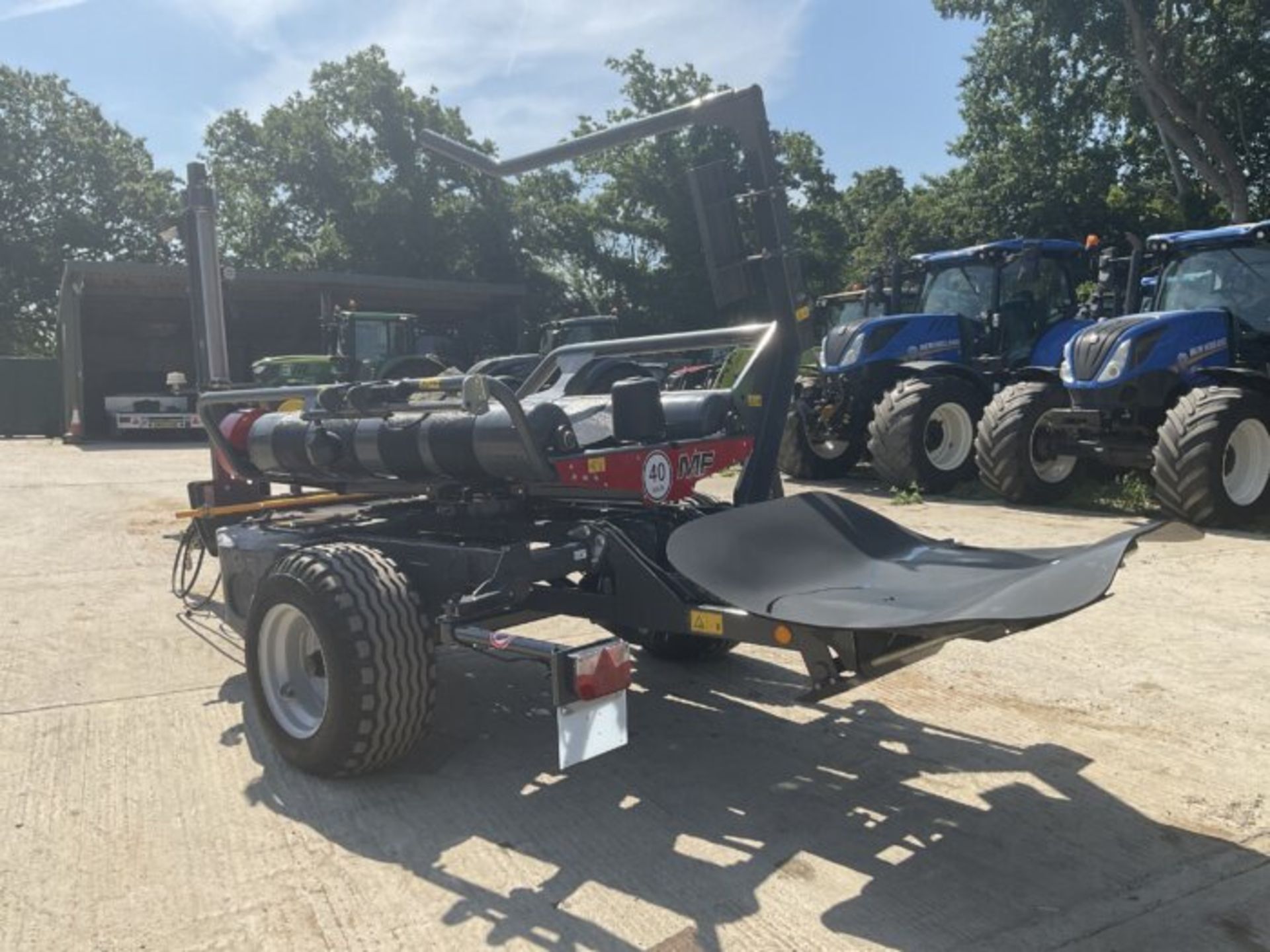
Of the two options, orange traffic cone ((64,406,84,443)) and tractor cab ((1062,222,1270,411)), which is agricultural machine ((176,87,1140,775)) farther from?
orange traffic cone ((64,406,84,443))

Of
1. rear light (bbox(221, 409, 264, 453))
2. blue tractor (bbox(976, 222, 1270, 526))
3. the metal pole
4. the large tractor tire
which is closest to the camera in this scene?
rear light (bbox(221, 409, 264, 453))

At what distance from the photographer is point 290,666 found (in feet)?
13.5

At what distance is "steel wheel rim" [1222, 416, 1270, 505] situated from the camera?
28.2 feet

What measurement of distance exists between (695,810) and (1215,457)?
21.2ft

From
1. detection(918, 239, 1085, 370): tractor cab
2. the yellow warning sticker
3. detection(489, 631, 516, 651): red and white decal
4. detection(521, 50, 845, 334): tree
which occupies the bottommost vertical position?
detection(489, 631, 516, 651): red and white decal

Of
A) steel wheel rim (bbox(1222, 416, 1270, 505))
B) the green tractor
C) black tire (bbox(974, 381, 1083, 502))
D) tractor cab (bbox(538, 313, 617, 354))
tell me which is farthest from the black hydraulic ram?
the green tractor

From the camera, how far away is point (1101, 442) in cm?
941

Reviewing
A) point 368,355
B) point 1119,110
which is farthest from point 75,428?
point 1119,110

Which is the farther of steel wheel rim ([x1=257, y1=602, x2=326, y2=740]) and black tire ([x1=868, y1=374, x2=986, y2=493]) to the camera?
black tire ([x1=868, y1=374, x2=986, y2=493])

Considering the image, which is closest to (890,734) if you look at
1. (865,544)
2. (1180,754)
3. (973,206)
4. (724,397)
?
(865,544)

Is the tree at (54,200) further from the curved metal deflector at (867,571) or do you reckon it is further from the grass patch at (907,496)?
the curved metal deflector at (867,571)

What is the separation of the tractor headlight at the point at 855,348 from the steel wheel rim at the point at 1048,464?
8.05ft

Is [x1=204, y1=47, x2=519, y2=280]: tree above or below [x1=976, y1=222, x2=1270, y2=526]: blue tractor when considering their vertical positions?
above

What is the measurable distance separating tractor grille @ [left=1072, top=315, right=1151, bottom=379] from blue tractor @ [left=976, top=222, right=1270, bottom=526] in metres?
0.01
